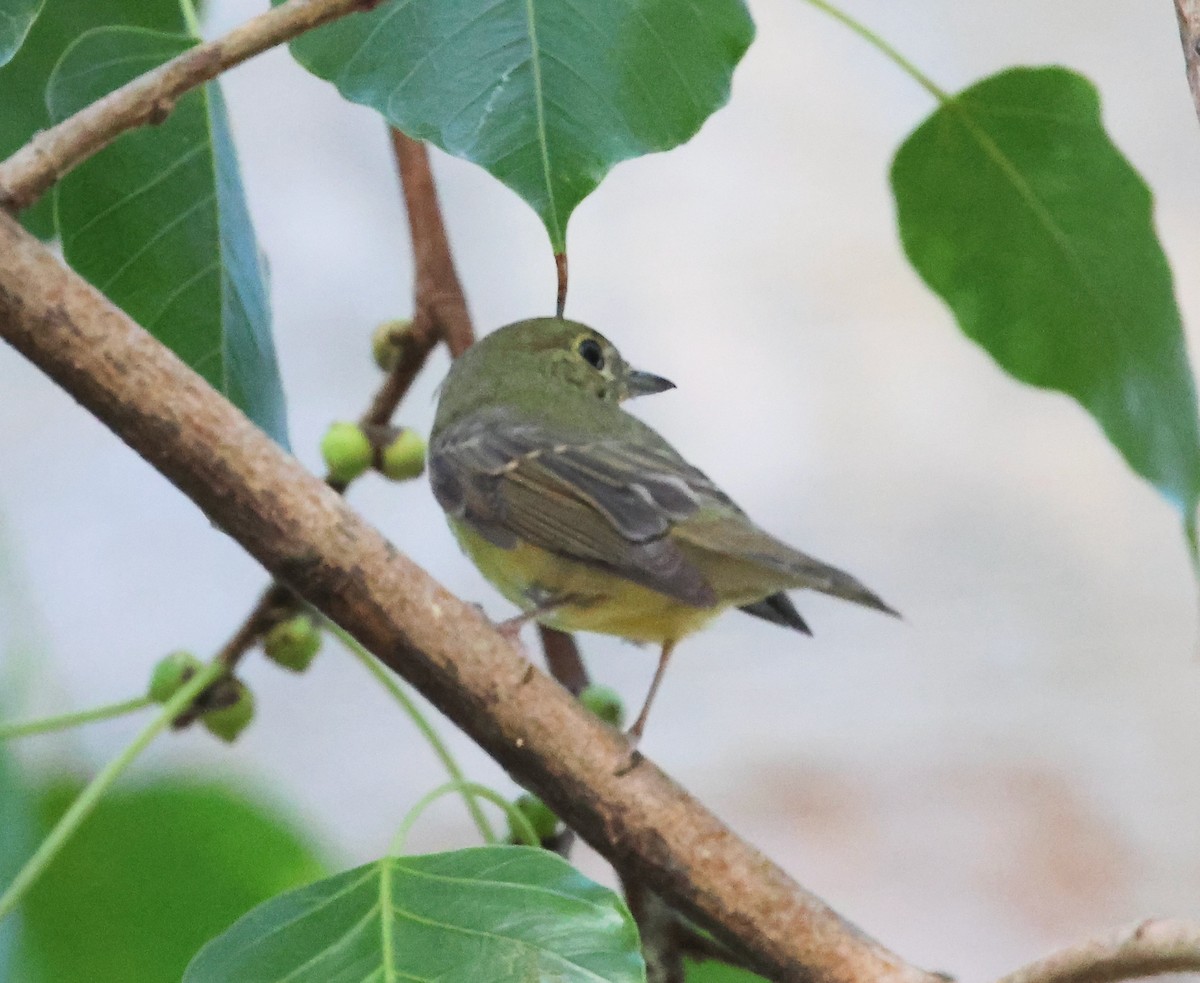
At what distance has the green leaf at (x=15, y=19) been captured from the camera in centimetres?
93

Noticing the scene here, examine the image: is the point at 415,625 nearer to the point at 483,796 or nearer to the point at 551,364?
the point at 483,796

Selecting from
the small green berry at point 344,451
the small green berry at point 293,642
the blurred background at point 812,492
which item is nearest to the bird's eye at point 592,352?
the small green berry at point 344,451

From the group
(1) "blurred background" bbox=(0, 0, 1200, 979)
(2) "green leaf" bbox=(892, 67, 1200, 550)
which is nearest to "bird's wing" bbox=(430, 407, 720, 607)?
(2) "green leaf" bbox=(892, 67, 1200, 550)

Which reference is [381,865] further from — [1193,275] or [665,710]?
[1193,275]

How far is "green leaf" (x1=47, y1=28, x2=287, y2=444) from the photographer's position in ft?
4.05

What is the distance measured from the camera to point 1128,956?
27.5 inches

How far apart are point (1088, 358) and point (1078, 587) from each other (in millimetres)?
2831

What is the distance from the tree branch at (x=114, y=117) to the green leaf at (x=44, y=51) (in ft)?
1.75

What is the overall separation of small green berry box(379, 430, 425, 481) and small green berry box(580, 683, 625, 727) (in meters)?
0.29

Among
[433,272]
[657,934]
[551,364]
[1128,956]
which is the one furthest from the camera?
[551,364]

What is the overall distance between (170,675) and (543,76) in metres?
0.59

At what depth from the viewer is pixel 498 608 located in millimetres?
3693

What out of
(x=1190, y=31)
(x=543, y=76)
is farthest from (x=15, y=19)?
(x=1190, y=31)

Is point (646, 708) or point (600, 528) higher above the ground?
point (600, 528)
